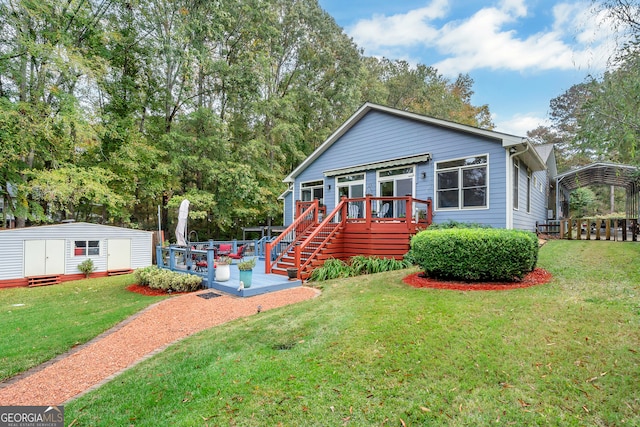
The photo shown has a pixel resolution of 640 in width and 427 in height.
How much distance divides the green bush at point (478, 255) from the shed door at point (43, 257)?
13.3m

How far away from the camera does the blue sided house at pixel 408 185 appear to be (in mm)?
9406

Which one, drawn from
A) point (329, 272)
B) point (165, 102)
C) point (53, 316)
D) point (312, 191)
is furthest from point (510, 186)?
point (165, 102)

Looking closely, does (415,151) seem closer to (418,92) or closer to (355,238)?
(355,238)

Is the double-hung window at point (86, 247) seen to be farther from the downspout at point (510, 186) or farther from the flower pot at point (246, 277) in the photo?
the downspout at point (510, 186)

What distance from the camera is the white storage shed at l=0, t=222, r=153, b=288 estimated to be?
11273 millimetres

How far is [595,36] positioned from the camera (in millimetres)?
4477

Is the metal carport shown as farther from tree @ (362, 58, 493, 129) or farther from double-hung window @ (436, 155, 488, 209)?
tree @ (362, 58, 493, 129)

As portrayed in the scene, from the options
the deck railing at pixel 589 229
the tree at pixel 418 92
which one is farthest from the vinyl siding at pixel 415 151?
the tree at pixel 418 92

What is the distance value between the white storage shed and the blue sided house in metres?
6.83

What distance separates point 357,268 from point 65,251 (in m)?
11.5

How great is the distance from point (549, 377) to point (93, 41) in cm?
1923

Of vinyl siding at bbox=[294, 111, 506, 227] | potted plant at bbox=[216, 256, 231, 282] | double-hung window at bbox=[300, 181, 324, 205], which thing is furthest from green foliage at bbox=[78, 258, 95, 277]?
vinyl siding at bbox=[294, 111, 506, 227]
